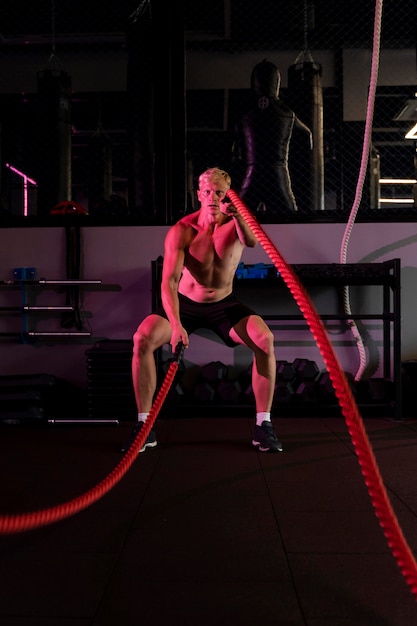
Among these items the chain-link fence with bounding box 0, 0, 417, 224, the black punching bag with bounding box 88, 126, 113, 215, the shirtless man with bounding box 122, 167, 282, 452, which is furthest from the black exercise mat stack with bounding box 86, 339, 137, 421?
the black punching bag with bounding box 88, 126, 113, 215

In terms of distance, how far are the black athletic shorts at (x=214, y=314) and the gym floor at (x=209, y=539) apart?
2.17 ft

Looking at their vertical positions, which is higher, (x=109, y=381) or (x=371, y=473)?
(x=371, y=473)

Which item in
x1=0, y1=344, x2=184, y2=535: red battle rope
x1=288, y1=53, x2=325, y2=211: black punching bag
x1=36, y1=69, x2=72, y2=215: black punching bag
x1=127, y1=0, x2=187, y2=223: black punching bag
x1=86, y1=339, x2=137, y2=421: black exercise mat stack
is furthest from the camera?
x1=36, y1=69, x2=72, y2=215: black punching bag

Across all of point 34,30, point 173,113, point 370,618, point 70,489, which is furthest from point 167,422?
point 34,30

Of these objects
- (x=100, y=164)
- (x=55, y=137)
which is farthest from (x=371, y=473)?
(x=100, y=164)

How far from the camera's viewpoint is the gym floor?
4.04 feet

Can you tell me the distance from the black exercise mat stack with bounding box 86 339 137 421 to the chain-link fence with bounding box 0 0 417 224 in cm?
117

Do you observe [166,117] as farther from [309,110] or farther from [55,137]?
[309,110]

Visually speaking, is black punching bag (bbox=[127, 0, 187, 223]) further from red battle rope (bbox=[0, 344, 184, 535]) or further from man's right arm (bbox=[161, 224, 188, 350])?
red battle rope (bbox=[0, 344, 184, 535])

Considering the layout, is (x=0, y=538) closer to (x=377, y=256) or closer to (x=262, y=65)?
(x=377, y=256)

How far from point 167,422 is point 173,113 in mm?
2451

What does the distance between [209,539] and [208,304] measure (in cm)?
166

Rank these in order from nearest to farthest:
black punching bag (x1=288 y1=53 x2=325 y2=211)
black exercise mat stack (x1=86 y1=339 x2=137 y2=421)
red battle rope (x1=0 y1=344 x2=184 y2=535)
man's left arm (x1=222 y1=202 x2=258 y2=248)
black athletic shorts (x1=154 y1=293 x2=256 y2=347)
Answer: red battle rope (x1=0 y1=344 x2=184 y2=535) < man's left arm (x1=222 y1=202 x2=258 y2=248) < black athletic shorts (x1=154 y1=293 x2=256 y2=347) < black exercise mat stack (x1=86 y1=339 x2=137 y2=421) < black punching bag (x1=288 y1=53 x2=325 y2=211)

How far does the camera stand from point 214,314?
123 inches
